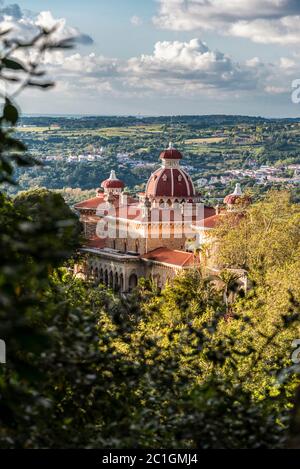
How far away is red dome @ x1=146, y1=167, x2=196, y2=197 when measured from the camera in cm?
6494

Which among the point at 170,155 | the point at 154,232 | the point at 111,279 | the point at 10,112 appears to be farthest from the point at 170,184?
the point at 10,112

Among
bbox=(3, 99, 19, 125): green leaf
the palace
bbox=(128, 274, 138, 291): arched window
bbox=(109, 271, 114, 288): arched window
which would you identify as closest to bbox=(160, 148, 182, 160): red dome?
the palace

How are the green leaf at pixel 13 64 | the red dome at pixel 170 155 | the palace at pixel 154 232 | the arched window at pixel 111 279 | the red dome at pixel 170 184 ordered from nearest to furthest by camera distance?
the green leaf at pixel 13 64 < the palace at pixel 154 232 < the arched window at pixel 111 279 < the red dome at pixel 170 184 < the red dome at pixel 170 155

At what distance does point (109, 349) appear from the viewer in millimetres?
8102

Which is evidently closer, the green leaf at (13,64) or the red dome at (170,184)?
the green leaf at (13,64)

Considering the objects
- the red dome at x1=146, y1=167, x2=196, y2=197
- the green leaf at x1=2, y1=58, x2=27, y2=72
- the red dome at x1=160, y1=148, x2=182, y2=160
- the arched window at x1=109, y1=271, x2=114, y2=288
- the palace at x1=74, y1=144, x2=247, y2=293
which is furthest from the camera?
the red dome at x1=160, y1=148, x2=182, y2=160

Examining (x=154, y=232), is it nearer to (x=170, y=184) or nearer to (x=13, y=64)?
(x=170, y=184)

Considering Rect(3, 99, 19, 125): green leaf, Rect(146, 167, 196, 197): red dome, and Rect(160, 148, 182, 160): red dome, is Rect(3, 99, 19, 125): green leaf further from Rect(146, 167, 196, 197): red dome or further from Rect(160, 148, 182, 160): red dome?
Rect(160, 148, 182, 160): red dome

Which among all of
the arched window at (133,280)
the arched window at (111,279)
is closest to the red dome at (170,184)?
the arched window at (111,279)

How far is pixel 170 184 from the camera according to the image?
213 ft

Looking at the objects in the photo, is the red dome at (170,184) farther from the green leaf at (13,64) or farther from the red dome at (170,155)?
the green leaf at (13,64)

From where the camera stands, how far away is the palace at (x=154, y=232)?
190ft

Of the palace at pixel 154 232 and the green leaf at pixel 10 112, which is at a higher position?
the green leaf at pixel 10 112
